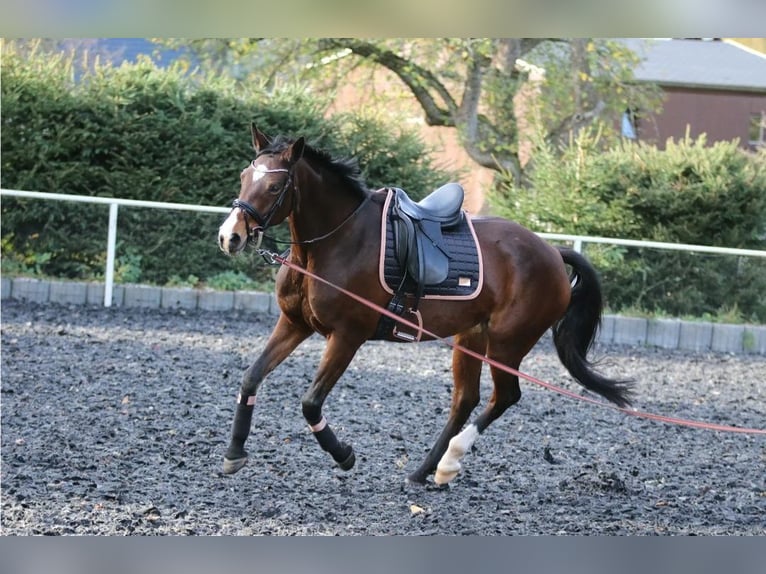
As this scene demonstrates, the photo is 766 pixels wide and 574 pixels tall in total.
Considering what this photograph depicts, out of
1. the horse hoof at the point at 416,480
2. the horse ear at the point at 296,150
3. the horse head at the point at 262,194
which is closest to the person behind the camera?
the horse head at the point at 262,194

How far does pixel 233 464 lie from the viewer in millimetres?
5062

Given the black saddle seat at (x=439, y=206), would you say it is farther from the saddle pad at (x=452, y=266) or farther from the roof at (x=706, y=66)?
the roof at (x=706, y=66)

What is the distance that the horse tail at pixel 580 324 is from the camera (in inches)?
239

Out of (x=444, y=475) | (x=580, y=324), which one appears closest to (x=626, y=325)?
(x=580, y=324)

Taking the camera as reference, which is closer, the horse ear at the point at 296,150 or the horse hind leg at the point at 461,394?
the horse ear at the point at 296,150

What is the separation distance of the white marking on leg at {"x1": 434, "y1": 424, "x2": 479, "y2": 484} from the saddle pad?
0.75 meters

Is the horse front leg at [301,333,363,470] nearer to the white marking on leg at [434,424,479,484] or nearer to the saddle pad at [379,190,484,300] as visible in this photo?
the saddle pad at [379,190,484,300]

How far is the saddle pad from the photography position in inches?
204

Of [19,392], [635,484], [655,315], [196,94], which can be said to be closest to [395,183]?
[196,94]

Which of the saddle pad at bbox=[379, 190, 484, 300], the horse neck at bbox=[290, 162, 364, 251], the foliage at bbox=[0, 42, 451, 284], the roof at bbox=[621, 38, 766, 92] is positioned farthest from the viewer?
the roof at bbox=[621, 38, 766, 92]

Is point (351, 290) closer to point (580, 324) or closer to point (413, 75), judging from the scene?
point (580, 324)

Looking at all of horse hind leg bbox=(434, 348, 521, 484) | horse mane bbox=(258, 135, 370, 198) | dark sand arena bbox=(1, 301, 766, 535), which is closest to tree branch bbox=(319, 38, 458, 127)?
dark sand arena bbox=(1, 301, 766, 535)

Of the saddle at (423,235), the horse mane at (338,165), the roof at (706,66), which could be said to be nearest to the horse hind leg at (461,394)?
the saddle at (423,235)

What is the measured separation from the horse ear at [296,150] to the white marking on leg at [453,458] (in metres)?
1.71
